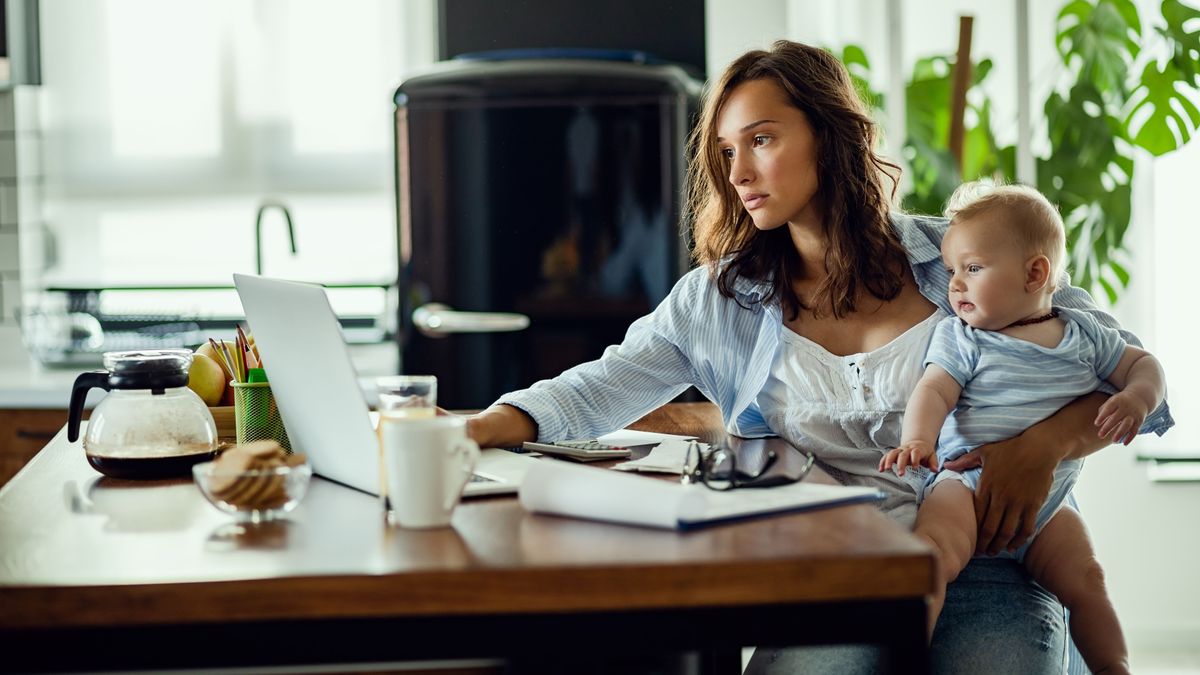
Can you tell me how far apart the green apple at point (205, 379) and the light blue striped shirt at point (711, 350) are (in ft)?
1.44

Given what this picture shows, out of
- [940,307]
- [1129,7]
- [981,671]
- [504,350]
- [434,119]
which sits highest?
[1129,7]

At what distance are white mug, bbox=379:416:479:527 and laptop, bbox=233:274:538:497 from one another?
0.29 feet

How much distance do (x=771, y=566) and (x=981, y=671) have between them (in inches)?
24.2

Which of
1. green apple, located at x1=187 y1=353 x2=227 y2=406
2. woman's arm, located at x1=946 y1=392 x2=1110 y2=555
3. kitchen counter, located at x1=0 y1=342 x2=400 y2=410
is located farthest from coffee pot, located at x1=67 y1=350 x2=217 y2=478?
kitchen counter, located at x1=0 y1=342 x2=400 y2=410

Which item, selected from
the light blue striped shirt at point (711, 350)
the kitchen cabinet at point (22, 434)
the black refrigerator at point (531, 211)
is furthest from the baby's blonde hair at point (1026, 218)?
the kitchen cabinet at point (22, 434)

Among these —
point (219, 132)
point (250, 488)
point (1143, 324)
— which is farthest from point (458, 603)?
point (219, 132)

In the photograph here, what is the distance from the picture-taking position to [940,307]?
178 centimetres

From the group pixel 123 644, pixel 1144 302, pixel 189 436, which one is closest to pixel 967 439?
pixel 189 436

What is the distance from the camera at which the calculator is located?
149 centimetres

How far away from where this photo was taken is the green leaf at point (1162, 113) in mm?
3080

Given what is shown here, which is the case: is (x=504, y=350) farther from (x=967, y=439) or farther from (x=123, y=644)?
(x=123, y=644)

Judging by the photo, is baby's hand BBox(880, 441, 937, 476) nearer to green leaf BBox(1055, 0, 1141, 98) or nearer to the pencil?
the pencil

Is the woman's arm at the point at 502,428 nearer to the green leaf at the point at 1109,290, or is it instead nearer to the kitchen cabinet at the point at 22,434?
the kitchen cabinet at the point at 22,434

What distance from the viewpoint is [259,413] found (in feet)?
4.97
